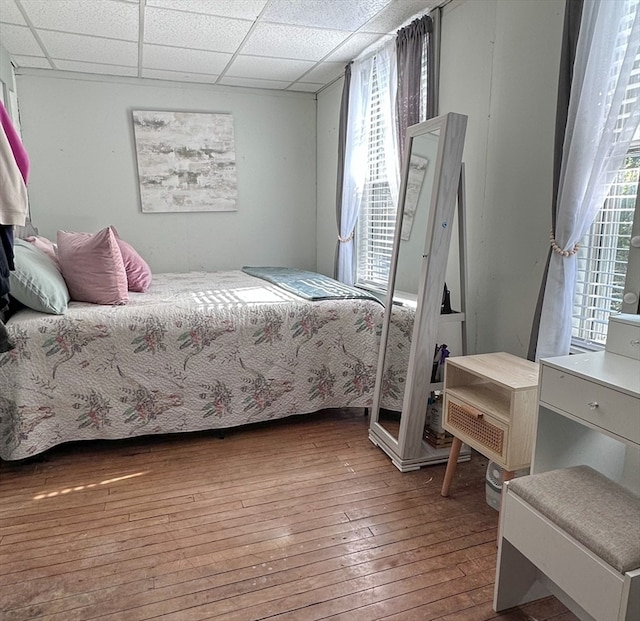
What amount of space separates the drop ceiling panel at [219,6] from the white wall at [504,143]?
1060 mm

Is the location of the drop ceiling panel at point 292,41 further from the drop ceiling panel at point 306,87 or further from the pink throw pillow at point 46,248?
the pink throw pillow at point 46,248

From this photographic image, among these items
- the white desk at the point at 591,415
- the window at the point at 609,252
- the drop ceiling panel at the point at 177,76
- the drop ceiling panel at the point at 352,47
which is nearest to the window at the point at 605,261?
the window at the point at 609,252

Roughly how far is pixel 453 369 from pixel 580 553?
1003 mm

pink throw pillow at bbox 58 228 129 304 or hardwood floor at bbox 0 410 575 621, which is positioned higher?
pink throw pillow at bbox 58 228 129 304

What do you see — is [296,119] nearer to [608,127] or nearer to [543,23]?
[543,23]

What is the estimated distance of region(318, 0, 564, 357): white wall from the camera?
213 centimetres

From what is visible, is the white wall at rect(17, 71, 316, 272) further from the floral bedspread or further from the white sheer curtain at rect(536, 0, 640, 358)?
the white sheer curtain at rect(536, 0, 640, 358)

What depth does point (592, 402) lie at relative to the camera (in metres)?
1.28

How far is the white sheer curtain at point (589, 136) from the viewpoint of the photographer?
1.69 meters

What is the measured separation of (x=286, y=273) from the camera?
3.88 m

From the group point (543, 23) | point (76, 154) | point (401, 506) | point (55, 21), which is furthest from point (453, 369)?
point (76, 154)

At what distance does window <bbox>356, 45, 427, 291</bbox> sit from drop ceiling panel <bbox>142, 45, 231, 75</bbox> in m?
1.16

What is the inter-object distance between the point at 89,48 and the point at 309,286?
2.23 meters

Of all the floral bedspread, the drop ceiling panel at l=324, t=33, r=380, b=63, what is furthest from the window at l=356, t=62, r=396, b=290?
the floral bedspread
